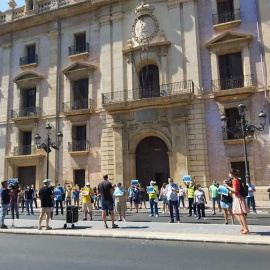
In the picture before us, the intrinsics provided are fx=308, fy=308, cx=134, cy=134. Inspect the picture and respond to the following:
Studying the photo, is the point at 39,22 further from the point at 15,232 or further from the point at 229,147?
the point at 15,232

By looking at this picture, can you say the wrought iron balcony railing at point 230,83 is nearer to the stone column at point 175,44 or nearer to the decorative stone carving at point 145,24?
the stone column at point 175,44

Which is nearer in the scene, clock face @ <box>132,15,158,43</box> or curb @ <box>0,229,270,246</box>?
curb @ <box>0,229,270,246</box>

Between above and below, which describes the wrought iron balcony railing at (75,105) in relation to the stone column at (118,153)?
above

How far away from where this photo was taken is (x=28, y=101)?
2714 centimetres

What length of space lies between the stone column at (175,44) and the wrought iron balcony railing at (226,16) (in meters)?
2.62

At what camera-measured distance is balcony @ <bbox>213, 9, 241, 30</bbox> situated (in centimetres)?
2094

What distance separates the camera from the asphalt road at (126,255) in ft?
18.5

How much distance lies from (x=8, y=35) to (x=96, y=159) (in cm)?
1509

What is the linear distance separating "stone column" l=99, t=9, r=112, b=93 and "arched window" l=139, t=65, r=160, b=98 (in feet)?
8.21

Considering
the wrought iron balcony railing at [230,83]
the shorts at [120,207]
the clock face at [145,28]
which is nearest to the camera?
the shorts at [120,207]

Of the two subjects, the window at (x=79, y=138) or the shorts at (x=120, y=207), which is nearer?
the shorts at (x=120, y=207)

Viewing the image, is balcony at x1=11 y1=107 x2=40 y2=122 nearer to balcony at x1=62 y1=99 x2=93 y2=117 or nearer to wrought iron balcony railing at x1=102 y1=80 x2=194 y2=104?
balcony at x1=62 y1=99 x2=93 y2=117

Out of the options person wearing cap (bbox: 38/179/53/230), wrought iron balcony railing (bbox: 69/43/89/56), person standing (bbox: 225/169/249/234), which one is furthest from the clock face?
person standing (bbox: 225/169/249/234)

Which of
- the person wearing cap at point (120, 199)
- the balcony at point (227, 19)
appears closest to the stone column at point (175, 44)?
the balcony at point (227, 19)
